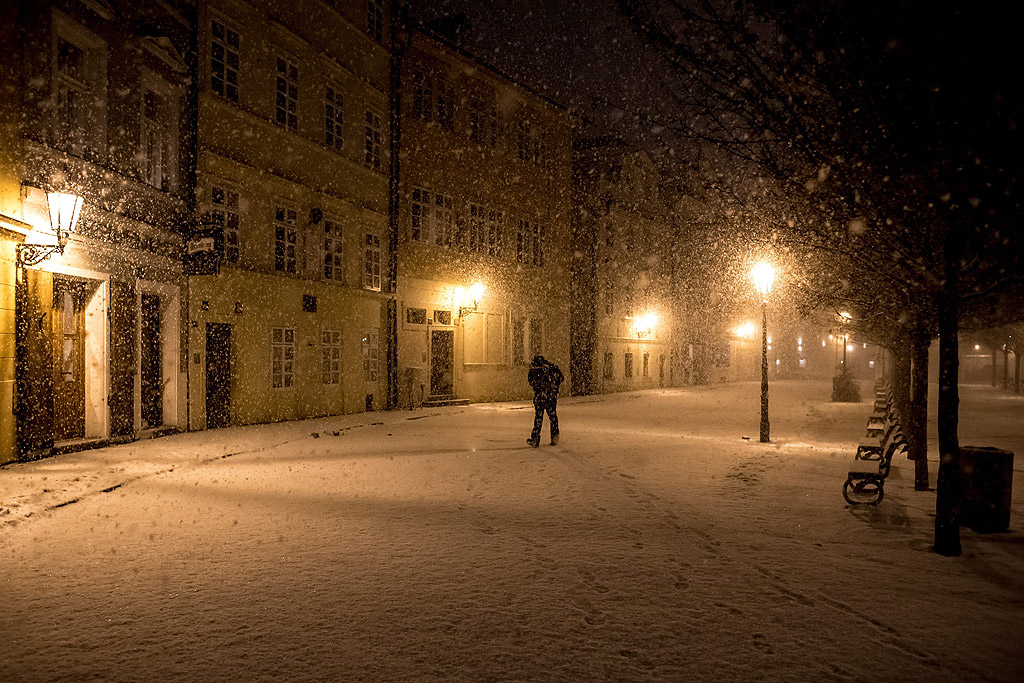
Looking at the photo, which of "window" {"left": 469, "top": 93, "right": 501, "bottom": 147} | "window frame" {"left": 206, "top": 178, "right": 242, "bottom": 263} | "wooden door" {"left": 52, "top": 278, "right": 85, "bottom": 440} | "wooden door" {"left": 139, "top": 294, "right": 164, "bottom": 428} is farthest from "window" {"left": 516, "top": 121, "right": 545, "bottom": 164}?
"wooden door" {"left": 52, "top": 278, "right": 85, "bottom": 440}

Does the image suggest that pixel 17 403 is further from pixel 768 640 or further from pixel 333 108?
pixel 333 108

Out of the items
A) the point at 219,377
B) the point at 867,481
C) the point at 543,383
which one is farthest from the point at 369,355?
the point at 867,481

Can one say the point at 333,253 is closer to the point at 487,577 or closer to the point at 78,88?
the point at 78,88

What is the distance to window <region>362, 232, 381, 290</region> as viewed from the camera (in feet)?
75.2

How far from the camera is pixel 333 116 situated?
71.5 feet

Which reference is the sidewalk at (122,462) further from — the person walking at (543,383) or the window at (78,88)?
the window at (78,88)

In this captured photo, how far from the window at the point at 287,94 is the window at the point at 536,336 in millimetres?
13302

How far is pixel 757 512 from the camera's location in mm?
8414

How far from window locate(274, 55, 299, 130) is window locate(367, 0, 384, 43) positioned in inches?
155

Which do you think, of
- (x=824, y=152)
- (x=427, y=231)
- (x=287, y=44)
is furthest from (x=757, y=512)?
(x=427, y=231)

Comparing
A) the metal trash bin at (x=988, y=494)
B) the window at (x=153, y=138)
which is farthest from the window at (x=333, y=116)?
the metal trash bin at (x=988, y=494)

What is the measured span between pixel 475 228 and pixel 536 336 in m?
5.66

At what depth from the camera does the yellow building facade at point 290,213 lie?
56.9ft

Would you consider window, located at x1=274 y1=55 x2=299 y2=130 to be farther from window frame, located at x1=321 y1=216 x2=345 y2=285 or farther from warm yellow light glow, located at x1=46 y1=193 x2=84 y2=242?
warm yellow light glow, located at x1=46 y1=193 x2=84 y2=242
